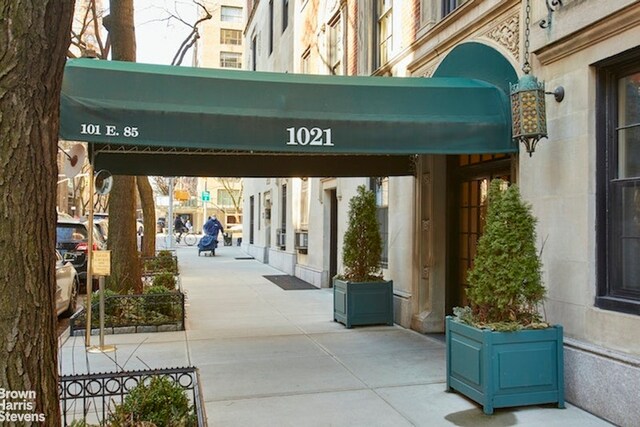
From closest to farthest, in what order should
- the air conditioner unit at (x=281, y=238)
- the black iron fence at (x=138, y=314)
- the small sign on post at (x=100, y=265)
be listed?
the small sign on post at (x=100, y=265), the black iron fence at (x=138, y=314), the air conditioner unit at (x=281, y=238)

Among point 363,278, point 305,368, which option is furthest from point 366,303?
point 305,368

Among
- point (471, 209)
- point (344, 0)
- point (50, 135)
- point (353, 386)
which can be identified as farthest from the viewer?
point (344, 0)

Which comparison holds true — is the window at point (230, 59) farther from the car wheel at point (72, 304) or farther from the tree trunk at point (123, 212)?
the car wheel at point (72, 304)

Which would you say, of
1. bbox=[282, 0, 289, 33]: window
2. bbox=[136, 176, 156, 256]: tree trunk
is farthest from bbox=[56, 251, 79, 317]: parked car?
bbox=[282, 0, 289, 33]: window

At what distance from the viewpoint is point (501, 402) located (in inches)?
201

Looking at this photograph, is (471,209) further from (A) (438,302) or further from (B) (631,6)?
(B) (631,6)

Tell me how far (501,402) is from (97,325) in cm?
623

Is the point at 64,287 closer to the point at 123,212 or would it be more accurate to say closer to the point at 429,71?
the point at 123,212

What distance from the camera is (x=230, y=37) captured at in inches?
2793

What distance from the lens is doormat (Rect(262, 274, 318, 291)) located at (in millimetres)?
15055

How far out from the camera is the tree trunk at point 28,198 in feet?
8.52

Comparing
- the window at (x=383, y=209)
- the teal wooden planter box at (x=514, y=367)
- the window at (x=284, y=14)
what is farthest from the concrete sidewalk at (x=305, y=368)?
the window at (x=284, y=14)

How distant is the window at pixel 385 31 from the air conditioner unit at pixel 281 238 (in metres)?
9.77

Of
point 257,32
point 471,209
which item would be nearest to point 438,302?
point 471,209
